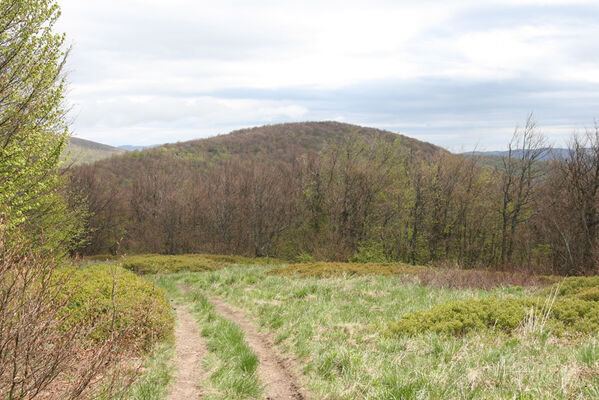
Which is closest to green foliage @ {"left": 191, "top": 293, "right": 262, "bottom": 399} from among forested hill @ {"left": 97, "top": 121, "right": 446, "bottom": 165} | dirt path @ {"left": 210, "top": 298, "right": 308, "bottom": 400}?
dirt path @ {"left": 210, "top": 298, "right": 308, "bottom": 400}

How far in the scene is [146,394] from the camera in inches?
188

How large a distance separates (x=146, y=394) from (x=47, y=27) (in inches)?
367

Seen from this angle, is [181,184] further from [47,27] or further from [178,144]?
[178,144]

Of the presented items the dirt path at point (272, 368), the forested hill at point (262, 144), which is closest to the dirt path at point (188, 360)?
the dirt path at point (272, 368)

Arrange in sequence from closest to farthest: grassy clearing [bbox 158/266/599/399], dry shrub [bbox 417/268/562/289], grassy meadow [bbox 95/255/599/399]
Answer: grassy clearing [bbox 158/266/599/399]
grassy meadow [bbox 95/255/599/399]
dry shrub [bbox 417/268/562/289]

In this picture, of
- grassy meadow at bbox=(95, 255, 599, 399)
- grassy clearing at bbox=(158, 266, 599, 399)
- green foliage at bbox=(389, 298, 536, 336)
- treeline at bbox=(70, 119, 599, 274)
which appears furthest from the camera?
treeline at bbox=(70, 119, 599, 274)

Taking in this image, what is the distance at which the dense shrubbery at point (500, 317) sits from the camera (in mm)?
5879

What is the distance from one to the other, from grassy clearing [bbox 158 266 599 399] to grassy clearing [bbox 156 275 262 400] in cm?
86

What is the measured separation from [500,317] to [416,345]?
Answer: 179 cm

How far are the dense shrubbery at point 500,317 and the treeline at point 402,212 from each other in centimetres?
1654

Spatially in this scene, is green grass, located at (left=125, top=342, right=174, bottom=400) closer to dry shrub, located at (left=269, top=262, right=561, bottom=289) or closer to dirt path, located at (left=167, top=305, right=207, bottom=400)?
dirt path, located at (left=167, top=305, right=207, bottom=400)

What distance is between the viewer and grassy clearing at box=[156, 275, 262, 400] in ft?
17.2

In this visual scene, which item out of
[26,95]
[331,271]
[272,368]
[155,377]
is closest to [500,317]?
[272,368]

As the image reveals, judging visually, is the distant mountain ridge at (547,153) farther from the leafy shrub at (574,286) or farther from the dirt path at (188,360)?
the dirt path at (188,360)
